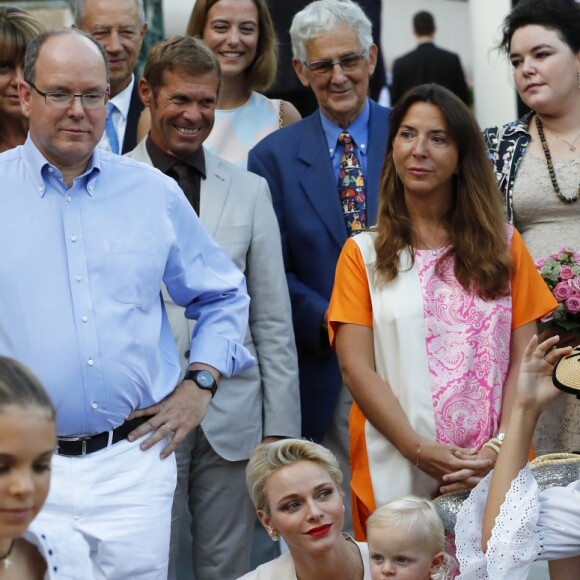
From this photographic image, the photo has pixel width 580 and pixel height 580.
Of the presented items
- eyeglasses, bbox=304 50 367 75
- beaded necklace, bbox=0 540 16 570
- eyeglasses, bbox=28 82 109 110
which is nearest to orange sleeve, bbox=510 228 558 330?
A: eyeglasses, bbox=304 50 367 75

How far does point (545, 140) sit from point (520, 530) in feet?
6.14

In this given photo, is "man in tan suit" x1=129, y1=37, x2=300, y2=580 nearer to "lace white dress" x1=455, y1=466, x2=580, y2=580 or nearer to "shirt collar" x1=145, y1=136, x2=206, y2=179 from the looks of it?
"shirt collar" x1=145, y1=136, x2=206, y2=179

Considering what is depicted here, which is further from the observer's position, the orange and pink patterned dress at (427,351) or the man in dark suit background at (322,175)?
the man in dark suit background at (322,175)

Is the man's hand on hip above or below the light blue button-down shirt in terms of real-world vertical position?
below

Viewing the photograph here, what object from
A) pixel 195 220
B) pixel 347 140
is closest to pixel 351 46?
pixel 347 140

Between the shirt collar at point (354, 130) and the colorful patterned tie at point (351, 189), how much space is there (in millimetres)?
24

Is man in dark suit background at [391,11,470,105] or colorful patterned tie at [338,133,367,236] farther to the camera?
man in dark suit background at [391,11,470,105]

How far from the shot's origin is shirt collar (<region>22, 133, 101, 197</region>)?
362 centimetres

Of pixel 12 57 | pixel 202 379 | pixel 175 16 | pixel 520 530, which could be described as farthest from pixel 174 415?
pixel 175 16

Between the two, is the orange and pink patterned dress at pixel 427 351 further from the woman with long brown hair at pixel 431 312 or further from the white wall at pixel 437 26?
the white wall at pixel 437 26

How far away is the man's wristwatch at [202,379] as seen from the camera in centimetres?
384

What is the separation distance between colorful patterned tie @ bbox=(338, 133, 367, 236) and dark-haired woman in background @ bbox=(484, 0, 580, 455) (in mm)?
505

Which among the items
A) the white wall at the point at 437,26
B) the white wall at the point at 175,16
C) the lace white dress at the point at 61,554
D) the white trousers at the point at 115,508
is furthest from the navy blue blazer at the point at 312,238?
the white wall at the point at 437,26

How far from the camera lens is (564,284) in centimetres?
451
